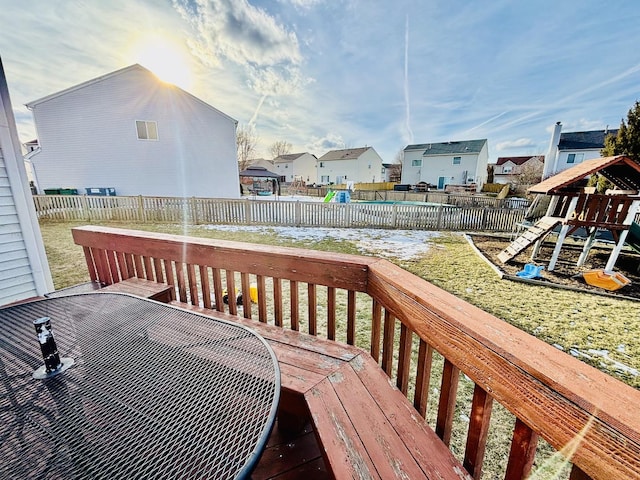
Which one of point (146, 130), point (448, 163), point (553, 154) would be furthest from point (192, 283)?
point (448, 163)

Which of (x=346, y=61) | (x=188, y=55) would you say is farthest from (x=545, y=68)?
(x=188, y=55)

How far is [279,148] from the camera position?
5828 cm

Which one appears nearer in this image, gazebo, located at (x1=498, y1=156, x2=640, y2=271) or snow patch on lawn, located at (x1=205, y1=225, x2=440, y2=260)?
gazebo, located at (x1=498, y1=156, x2=640, y2=271)

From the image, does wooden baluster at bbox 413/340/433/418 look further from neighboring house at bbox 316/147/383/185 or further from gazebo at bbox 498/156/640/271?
neighboring house at bbox 316/147/383/185

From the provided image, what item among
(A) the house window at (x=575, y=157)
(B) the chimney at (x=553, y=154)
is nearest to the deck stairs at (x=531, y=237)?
(B) the chimney at (x=553, y=154)

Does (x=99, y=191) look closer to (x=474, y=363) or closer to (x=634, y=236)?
(x=474, y=363)

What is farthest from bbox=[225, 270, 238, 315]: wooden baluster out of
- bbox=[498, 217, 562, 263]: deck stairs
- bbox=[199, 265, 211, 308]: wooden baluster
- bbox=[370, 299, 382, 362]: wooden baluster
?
bbox=[498, 217, 562, 263]: deck stairs

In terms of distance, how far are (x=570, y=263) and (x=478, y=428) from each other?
293 inches

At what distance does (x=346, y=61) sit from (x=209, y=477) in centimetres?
A: 1221

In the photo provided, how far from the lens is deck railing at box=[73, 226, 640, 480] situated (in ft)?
2.01

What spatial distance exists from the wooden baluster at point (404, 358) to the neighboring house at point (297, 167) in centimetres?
4505

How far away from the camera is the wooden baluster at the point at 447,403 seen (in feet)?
3.76

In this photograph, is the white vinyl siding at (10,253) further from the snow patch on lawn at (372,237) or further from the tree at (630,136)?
the tree at (630,136)

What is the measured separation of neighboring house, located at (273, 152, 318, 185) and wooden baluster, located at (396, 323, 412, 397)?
4505cm
